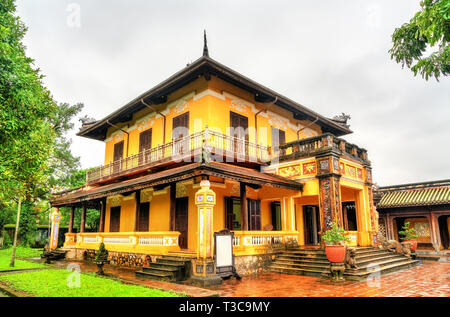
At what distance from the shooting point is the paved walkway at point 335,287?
646 centimetres

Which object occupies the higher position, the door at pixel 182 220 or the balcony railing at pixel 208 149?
the balcony railing at pixel 208 149

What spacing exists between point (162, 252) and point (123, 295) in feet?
14.2

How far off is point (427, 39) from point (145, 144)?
11609 millimetres

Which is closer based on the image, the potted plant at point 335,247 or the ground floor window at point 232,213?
the potted plant at point 335,247

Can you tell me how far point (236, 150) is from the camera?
12.1 meters

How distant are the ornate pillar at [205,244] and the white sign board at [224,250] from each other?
197 millimetres

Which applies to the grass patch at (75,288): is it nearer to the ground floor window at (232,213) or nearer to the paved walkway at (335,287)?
the paved walkway at (335,287)

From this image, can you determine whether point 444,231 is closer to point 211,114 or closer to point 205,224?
point 211,114

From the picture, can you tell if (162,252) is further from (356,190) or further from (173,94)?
(356,190)

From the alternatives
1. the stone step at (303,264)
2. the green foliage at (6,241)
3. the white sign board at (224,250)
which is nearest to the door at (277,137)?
the stone step at (303,264)

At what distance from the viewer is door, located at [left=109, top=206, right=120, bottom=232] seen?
52.6 ft

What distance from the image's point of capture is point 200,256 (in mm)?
8133

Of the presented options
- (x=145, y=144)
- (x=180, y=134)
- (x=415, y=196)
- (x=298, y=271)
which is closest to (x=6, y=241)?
(x=145, y=144)
